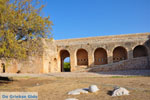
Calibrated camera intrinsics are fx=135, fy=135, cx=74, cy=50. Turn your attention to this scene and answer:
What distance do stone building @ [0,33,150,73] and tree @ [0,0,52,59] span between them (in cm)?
779

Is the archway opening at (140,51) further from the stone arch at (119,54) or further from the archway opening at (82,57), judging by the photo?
the archway opening at (82,57)

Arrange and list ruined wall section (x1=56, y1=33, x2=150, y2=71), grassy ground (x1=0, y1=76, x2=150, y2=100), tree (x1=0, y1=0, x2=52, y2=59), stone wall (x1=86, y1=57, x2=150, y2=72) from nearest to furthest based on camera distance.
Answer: grassy ground (x1=0, y1=76, x2=150, y2=100) → tree (x1=0, y1=0, x2=52, y2=59) → stone wall (x1=86, y1=57, x2=150, y2=72) → ruined wall section (x1=56, y1=33, x2=150, y2=71)

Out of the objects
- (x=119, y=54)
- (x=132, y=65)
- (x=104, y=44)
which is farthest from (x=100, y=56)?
(x=132, y=65)

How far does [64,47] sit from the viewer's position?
2230cm

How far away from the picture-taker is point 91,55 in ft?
70.5

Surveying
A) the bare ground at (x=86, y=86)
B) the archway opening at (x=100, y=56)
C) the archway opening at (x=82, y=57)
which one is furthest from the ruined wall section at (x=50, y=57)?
the bare ground at (x=86, y=86)

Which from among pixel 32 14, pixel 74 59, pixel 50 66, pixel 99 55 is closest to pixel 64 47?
pixel 74 59

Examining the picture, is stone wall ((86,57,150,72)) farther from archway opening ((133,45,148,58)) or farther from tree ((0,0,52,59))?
tree ((0,0,52,59))

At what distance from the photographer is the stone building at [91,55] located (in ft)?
57.7

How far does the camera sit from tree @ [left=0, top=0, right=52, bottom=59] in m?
7.82

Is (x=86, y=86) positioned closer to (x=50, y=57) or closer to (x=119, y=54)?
(x=50, y=57)

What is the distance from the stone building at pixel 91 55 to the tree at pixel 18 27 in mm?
7793

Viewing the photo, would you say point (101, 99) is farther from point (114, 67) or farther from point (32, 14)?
A: point (114, 67)

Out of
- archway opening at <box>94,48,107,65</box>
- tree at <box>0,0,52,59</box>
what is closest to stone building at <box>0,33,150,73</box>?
archway opening at <box>94,48,107,65</box>
